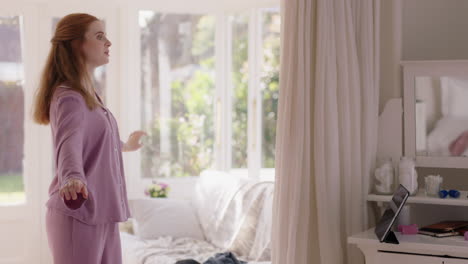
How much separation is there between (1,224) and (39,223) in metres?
0.26

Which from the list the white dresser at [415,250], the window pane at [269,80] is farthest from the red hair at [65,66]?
the window pane at [269,80]

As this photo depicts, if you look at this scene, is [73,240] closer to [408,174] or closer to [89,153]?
[89,153]

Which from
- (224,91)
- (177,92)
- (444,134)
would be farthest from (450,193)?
(177,92)

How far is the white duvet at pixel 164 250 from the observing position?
3.54m

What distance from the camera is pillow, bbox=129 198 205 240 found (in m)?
4.11

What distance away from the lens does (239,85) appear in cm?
490

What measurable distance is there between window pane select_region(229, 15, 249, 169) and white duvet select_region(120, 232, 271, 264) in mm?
1035

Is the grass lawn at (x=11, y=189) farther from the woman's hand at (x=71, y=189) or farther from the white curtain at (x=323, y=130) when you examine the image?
the woman's hand at (x=71, y=189)

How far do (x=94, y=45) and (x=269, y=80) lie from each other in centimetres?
246

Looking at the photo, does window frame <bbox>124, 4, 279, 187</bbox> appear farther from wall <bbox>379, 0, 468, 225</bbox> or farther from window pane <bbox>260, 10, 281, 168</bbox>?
wall <bbox>379, 0, 468, 225</bbox>

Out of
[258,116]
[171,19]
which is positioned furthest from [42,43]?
[258,116]

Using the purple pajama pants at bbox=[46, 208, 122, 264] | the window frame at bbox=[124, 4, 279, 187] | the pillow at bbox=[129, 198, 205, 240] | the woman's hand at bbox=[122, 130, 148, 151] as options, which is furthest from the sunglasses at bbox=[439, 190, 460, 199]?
the window frame at bbox=[124, 4, 279, 187]

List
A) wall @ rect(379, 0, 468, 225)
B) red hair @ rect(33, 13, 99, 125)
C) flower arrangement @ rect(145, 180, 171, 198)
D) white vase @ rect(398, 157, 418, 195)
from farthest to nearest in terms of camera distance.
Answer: flower arrangement @ rect(145, 180, 171, 198), wall @ rect(379, 0, 468, 225), white vase @ rect(398, 157, 418, 195), red hair @ rect(33, 13, 99, 125)

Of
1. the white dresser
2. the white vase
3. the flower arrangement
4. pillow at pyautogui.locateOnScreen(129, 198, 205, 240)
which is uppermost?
the white vase
